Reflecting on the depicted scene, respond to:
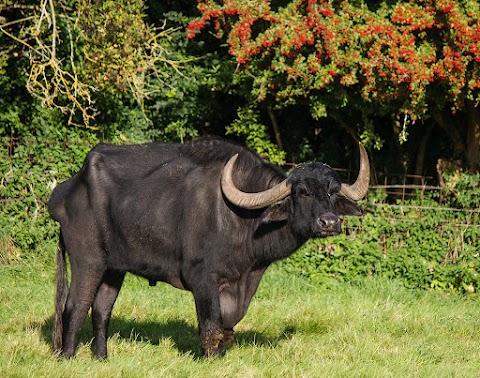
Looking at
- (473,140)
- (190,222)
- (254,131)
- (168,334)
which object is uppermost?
(473,140)

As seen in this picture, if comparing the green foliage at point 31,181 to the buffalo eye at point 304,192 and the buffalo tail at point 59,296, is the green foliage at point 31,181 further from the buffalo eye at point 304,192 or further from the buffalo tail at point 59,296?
the buffalo eye at point 304,192

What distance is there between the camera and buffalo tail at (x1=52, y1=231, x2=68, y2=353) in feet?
23.7

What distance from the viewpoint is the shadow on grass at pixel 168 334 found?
25.1ft

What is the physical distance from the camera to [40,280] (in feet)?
36.0

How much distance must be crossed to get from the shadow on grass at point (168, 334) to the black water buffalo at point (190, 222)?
0.52 meters

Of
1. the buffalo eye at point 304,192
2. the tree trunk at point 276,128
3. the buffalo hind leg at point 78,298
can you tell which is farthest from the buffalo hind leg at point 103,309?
the tree trunk at point 276,128

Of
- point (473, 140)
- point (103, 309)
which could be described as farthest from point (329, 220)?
point (473, 140)

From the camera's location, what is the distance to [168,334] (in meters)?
8.16

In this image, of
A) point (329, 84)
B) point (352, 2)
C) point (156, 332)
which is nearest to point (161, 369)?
point (156, 332)

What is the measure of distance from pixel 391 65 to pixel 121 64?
4.32 meters

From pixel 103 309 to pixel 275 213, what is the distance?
6.52 feet

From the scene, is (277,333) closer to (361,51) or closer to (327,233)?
(327,233)

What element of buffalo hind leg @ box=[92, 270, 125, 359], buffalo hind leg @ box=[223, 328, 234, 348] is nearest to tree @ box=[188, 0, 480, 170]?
buffalo hind leg @ box=[92, 270, 125, 359]

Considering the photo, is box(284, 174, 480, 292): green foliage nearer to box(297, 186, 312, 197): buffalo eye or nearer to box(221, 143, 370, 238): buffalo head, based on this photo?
box(221, 143, 370, 238): buffalo head
